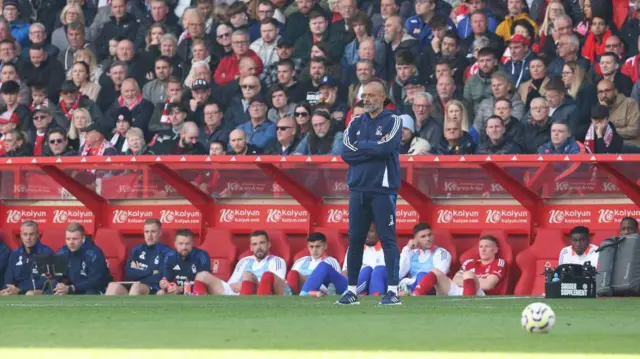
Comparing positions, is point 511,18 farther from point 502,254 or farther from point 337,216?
point 502,254

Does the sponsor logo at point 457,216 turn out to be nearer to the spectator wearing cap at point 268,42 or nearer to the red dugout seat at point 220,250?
the red dugout seat at point 220,250

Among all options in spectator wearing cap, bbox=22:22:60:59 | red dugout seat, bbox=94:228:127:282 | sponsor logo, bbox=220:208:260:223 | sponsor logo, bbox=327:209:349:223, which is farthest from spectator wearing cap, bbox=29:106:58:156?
sponsor logo, bbox=327:209:349:223

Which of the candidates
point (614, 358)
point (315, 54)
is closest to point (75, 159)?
point (315, 54)

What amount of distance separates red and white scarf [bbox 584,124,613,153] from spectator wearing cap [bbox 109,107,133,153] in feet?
21.4

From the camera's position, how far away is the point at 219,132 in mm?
20125

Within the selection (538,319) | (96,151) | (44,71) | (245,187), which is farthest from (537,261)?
(44,71)

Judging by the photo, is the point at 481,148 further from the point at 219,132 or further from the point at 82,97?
the point at 82,97

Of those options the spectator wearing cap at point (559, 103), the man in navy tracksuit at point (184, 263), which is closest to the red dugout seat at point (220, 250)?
the man in navy tracksuit at point (184, 263)

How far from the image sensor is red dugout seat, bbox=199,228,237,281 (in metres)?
19.0

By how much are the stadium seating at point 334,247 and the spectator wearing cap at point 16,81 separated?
5.94 m

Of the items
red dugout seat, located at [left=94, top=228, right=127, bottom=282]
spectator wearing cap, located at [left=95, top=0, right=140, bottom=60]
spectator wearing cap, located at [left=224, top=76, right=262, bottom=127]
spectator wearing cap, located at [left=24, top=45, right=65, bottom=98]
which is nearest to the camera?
red dugout seat, located at [left=94, top=228, right=127, bottom=282]

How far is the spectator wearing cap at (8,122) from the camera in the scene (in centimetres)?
2127

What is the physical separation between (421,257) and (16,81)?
7875 millimetres

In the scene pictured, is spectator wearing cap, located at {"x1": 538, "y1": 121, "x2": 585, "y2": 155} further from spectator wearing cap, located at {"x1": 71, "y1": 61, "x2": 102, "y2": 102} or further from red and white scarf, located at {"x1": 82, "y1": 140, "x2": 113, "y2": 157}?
spectator wearing cap, located at {"x1": 71, "y1": 61, "x2": 102, "y2": 102}
